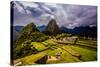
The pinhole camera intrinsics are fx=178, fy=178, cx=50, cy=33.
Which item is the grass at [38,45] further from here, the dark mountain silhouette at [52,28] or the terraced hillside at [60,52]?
the dark mountain silhouette at [52,28]

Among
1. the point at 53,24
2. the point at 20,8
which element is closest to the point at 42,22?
the point at 53,24

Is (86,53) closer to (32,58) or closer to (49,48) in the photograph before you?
(49,48)

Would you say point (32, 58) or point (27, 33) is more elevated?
point (27, 33)

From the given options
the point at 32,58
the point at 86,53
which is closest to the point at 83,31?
the point at 86,53

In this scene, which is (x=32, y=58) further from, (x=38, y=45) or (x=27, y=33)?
(x=27, y=33)

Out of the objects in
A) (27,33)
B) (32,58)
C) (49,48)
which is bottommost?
(32,58)

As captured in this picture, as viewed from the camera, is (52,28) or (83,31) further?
(83,31)
